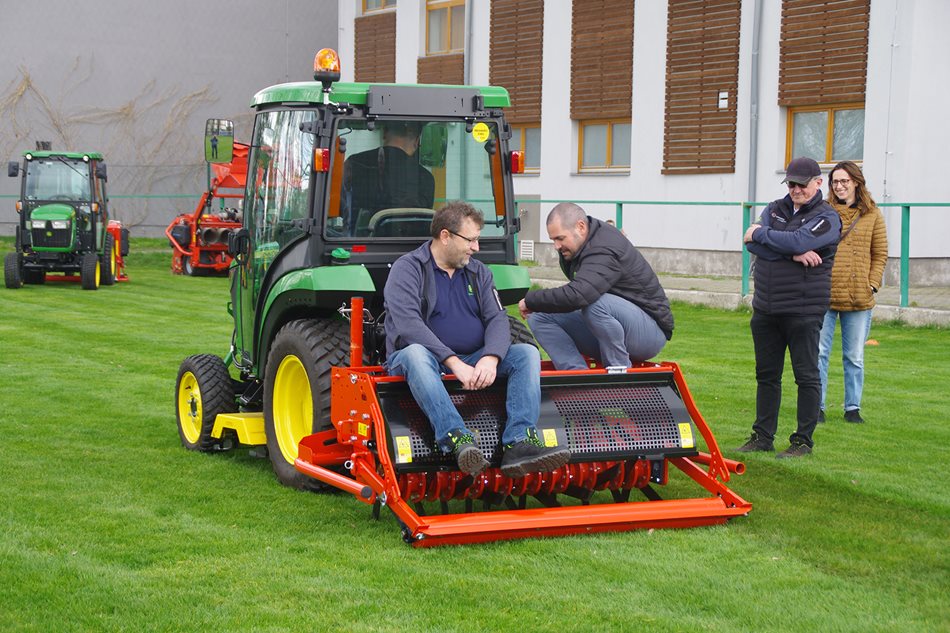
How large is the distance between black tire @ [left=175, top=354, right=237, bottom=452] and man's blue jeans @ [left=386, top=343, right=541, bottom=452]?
6.96ft

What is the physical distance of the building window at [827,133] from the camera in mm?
19484

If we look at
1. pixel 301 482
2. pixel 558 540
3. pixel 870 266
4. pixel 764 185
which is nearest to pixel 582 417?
pixel 558 540

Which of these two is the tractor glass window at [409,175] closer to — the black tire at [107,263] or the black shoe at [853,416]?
the black shoe at [853,416]

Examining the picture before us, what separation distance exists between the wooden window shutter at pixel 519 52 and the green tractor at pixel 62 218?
7.64 meters

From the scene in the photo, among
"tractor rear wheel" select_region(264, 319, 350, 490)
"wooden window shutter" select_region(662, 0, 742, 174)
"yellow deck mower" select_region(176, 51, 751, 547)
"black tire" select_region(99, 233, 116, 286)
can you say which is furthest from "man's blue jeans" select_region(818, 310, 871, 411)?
"black tire" select_region(99, 233, 116, 286)

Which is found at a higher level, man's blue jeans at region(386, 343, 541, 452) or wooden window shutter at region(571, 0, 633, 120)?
wooden window shutter at region(571, 0, 633, 120)

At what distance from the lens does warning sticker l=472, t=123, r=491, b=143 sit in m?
7.75

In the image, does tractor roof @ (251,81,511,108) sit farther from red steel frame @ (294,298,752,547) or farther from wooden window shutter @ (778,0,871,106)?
wooden window shutter @ (778,0,871,106)

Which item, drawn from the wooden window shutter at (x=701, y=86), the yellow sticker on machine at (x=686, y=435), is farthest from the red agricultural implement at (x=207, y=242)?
the yellow sticker on machine at (x=686, y=435)

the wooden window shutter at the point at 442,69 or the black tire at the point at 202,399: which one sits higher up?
the wooden window shutter at the point at 442,69

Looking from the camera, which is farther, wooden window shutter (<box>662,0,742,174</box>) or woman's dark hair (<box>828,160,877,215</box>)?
wooden window shutter (<box>662,0,742,174</box>)

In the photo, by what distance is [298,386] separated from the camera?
7535 millimetres

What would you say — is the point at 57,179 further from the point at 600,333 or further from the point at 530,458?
the point at 530,458

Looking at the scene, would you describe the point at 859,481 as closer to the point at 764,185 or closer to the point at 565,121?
the point at 764,185
